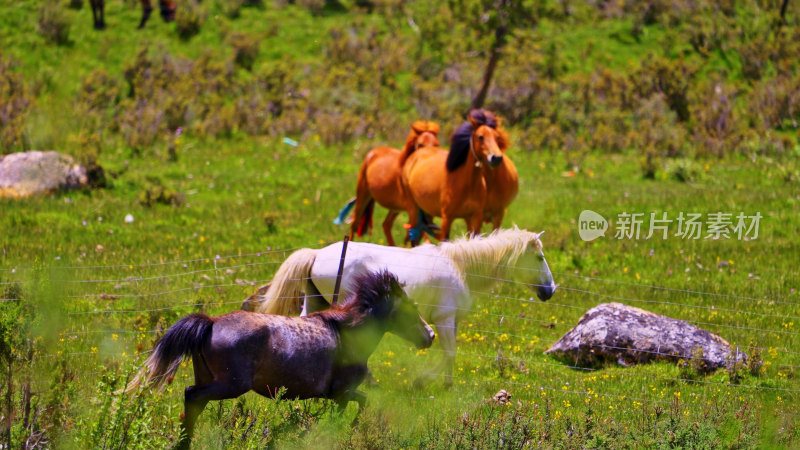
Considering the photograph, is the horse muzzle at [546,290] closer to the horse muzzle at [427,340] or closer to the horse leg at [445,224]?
the horse muzzle at [427,340]

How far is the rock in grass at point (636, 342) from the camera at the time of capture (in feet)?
26.6

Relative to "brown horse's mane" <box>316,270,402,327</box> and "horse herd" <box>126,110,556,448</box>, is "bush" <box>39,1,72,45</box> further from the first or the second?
"brown horse's mane" <box>316,270,402,327</box>

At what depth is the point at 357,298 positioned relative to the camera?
19.6ft

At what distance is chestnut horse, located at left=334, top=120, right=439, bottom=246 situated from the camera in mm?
12180

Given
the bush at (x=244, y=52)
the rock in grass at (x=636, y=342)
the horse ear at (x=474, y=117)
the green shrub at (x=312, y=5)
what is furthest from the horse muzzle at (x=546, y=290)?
the green shrub at (x=312, y=5)

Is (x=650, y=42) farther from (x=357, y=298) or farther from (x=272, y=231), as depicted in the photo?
(x=357, y=298)

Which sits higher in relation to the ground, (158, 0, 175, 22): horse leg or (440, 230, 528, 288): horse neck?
(440, 230, 528, 288): horse neck

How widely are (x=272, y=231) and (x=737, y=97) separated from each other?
1650 cm

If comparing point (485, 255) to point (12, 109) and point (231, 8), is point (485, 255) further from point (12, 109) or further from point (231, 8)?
point (231, 8)

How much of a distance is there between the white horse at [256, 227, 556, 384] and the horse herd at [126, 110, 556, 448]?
0.01m

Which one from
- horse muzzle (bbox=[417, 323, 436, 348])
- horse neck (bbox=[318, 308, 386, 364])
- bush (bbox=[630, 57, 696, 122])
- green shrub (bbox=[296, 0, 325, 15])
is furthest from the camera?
green shrub (bbox=[296, 0, 325, 15])

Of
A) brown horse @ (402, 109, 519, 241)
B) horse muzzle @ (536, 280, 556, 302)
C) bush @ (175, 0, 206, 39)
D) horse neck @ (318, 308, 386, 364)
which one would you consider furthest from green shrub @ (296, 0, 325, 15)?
horse neck @ (318, 308, 386, 364)

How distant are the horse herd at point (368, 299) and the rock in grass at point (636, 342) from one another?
2.27ft

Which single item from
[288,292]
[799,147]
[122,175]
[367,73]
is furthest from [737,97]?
[288,292]
